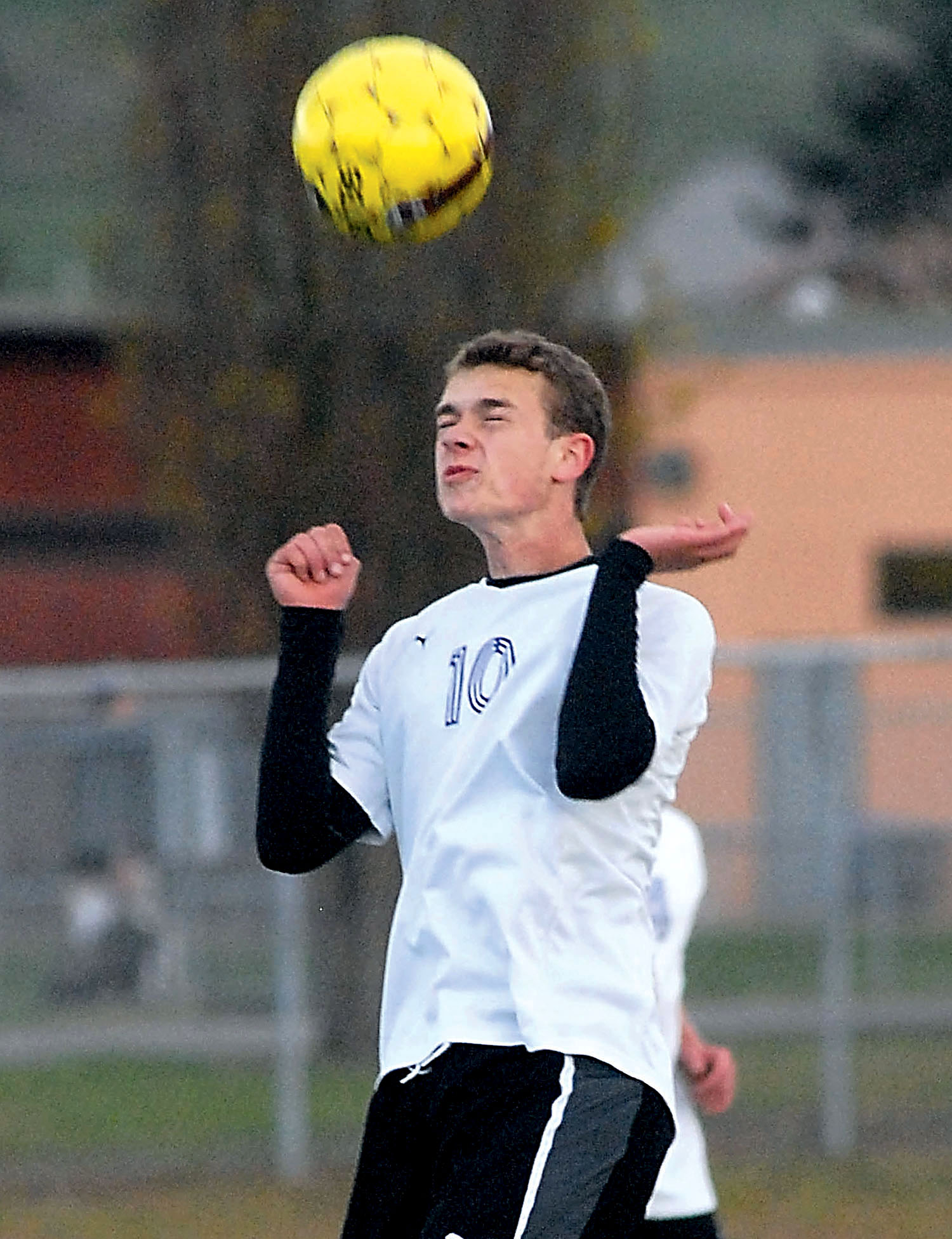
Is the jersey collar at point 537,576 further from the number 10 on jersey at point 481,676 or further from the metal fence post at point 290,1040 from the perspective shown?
the metal fence post at point 290,1040

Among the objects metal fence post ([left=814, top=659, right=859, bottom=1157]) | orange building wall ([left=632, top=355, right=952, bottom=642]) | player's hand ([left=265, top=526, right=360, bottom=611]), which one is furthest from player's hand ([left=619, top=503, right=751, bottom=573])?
orange building wall ([left=632, top=355, right=952, bottom=642])

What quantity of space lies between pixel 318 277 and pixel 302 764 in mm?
8038

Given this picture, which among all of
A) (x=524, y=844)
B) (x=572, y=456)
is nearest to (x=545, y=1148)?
(x=524, y=844)

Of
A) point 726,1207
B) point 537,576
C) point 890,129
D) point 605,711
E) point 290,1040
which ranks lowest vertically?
point 726,1207

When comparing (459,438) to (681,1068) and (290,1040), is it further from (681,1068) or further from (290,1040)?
(290,1040)

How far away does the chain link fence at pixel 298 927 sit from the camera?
9.86 meters

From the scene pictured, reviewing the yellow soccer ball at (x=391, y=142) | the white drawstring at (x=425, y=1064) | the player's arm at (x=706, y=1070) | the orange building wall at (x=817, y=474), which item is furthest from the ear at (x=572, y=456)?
the orange building wall at (x=817, y=474)

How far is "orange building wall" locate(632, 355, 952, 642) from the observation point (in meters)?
23.7

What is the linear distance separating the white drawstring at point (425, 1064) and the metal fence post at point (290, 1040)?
5.97 metres

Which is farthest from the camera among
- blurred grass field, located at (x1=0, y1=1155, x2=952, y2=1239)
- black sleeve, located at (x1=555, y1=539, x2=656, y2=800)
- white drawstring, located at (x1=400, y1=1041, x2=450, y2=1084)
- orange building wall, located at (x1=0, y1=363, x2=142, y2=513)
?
orange building wall, located at (x1=0, y1=363, x2=142, y2=513)

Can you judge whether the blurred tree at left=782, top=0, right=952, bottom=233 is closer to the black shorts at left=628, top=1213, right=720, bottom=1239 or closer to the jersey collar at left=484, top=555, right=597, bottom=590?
the black shorts at left=628, top=1213, right=720, bottom=1239

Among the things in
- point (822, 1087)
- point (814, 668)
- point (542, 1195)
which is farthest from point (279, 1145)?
point (542, 1195)

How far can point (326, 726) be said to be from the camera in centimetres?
411

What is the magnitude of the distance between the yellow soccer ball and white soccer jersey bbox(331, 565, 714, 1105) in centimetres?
79
